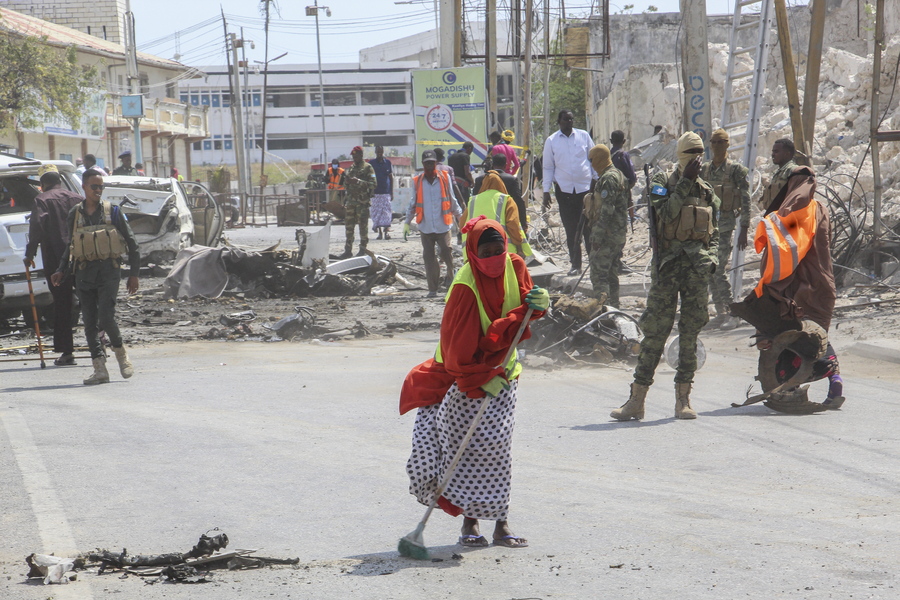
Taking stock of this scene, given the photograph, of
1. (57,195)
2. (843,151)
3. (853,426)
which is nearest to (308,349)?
(57,195)

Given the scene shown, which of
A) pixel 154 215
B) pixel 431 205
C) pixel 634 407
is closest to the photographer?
pixel 634 407

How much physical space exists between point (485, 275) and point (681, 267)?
115 inches

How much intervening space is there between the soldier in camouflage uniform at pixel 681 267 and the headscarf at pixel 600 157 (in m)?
3.23

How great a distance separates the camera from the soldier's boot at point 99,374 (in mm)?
9047

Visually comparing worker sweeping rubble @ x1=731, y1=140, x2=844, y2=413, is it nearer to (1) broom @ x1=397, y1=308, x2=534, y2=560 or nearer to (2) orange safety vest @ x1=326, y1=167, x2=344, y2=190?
(1) broom @ x1=397, y1=308, x2=534, y2=560

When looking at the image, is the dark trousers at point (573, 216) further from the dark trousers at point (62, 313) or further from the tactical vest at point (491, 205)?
the dark trousers at point (62, 313)

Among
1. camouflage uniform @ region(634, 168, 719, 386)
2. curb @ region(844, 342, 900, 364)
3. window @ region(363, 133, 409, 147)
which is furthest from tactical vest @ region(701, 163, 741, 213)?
window @ region(363, 133, 409, 147)

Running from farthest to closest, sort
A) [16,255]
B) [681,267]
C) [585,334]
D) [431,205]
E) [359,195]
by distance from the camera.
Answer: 1. [359,195]
2. [431,205]
3. [16,255]
4. [585,334]
5. [681,267]

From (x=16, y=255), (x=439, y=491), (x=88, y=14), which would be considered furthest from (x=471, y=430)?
(x=88, y=14)

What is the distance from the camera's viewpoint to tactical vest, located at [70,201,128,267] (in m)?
8.91

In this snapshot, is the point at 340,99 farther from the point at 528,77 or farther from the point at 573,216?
the point at 573,216

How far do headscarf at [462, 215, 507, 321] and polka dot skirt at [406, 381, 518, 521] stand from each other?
38 centimetres

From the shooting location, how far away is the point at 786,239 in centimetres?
726

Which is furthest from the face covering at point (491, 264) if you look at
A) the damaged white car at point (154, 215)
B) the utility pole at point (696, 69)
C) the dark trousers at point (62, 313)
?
the damaged white car at point (154, 215)
